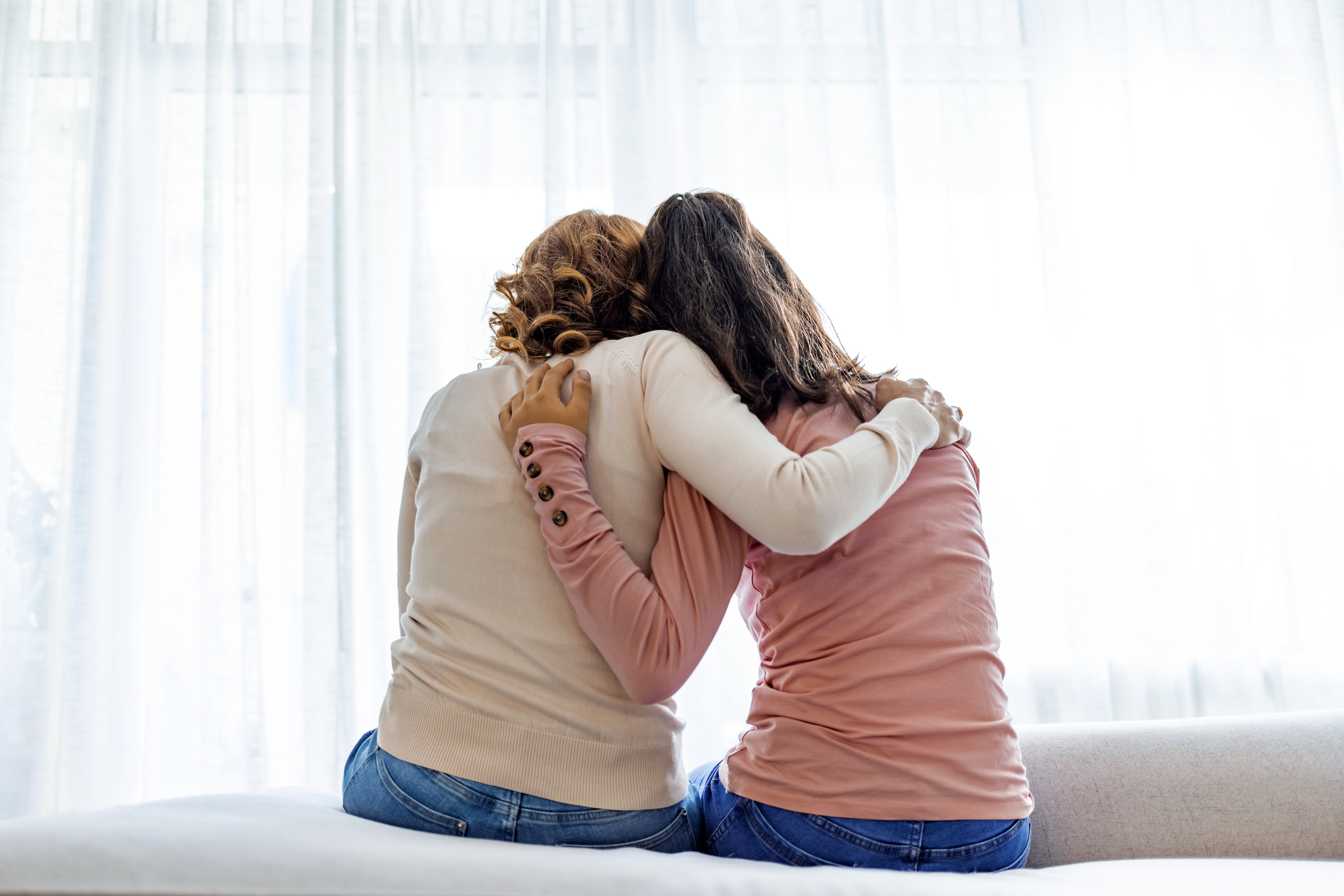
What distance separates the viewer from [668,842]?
84 centimetres

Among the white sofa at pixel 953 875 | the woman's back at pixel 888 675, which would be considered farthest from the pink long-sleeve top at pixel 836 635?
the white sofa at pixel 953 875

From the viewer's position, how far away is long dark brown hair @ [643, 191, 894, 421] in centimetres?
92

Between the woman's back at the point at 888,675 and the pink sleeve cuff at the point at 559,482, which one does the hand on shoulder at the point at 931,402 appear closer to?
the woman's back at the point at 888,675

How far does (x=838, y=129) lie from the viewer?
1.98 m

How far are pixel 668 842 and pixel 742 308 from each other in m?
0.59

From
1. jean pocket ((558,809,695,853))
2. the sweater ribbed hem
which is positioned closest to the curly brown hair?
the sweater ribbed hem

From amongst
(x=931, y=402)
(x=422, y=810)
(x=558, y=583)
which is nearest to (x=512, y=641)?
(x=558, y=583)

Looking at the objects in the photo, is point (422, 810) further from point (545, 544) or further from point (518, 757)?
point (545, 544)

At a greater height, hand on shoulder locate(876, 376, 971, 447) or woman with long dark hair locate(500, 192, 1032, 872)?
hand on shoulder locate(876, 376, 971, 447)

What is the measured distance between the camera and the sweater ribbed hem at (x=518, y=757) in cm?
77

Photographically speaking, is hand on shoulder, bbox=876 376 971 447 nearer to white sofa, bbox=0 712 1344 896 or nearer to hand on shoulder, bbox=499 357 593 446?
hand on shoulder, bbox=499 357 593 446

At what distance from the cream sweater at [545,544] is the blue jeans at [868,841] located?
9 cm

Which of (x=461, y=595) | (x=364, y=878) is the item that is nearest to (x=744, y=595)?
(x=461, y=595)

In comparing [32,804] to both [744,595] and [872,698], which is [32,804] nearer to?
[744,595]
